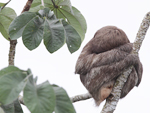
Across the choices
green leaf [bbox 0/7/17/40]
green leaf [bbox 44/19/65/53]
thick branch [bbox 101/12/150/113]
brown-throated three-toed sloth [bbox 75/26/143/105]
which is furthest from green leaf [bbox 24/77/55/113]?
green leaf [bbox 0/7/17/40]

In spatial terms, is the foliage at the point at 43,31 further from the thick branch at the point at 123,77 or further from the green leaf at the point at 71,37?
the thick branch at the point at 123,77

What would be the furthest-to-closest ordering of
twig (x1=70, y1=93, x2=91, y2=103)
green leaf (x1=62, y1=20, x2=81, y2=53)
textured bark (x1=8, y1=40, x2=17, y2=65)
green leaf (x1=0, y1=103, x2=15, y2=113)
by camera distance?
twig (x1=70, y1=93, x2=91, y2=103) → textured bark (x1=8, y1=40, x2=17, y2=65) → green leaf (x1=62, y1=20, x2=81, y2=53) → green leaf (x1=0, y1=103, x2=15, y2=113)

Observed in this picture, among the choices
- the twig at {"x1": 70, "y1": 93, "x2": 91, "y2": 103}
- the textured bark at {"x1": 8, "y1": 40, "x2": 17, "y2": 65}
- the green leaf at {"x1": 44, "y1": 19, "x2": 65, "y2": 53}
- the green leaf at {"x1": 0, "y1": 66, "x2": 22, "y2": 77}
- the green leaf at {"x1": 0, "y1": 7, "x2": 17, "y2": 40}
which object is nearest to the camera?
the green leaf at {"x1": 0, "y1": 66, "x2": 22, "y2": 77}

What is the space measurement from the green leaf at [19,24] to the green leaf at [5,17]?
819mm

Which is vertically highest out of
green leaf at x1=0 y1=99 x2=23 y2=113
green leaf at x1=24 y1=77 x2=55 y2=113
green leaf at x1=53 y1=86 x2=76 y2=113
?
green leaf at x1=24 y1=77 x2=55 y2=113

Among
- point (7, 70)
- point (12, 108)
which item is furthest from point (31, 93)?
point (12, 108)

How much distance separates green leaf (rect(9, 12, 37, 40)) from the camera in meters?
2.13

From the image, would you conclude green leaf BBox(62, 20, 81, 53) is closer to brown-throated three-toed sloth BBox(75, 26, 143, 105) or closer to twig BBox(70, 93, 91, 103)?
brown-throated three-toed sloth BBox(75, 26, 143, 105)

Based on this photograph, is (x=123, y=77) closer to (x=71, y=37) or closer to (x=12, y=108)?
(x=71, y=37)

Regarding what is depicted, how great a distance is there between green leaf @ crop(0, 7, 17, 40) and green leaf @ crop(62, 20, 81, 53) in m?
0.92

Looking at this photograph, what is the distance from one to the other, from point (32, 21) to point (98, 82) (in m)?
1.21

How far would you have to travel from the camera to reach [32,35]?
6.90 feet

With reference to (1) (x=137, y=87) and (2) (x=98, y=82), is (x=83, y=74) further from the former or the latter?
(1) (x=137, y=87)

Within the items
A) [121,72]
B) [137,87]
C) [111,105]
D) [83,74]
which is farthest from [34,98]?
[137,87]
